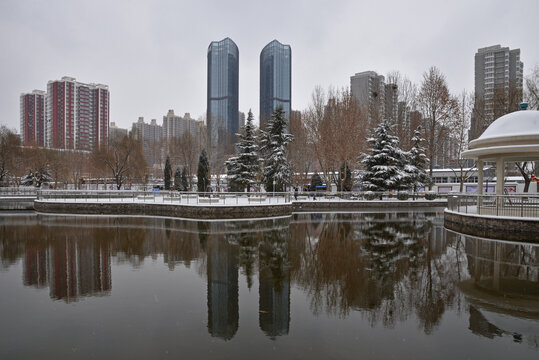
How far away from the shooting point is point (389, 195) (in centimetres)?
3484

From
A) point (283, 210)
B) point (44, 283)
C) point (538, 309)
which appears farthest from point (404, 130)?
point (44, 283)

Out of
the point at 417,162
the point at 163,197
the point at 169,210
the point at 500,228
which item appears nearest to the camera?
the point at 500,228

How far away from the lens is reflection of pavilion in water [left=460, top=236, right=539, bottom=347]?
6016 millimetres

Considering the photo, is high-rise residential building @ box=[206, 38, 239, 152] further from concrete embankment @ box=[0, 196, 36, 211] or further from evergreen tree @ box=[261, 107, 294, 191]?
concrete embankment @ box=[0, 196, 36, 211]

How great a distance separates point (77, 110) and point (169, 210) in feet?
308

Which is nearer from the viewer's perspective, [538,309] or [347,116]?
[538,309]

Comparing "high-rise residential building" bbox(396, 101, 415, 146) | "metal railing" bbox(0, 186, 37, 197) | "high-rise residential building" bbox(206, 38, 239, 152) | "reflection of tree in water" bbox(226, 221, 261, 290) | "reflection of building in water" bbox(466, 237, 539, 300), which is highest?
"high-rise residential building" bbox(206, 38, 239, 152)

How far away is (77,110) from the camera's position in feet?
332

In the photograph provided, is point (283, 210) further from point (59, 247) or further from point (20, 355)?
point (20, 355)

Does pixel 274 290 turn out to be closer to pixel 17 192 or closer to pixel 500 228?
pixel 500 228

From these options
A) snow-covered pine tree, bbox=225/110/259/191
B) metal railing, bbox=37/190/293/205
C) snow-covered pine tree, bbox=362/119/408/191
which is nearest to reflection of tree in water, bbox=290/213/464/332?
metal railing, bbox=37/190/293/205

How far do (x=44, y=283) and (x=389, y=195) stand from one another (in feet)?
104

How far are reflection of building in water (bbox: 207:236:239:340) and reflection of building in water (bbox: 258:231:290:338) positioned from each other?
590 millimetres

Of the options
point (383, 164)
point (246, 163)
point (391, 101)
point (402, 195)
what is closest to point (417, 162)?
point (383, 164)
